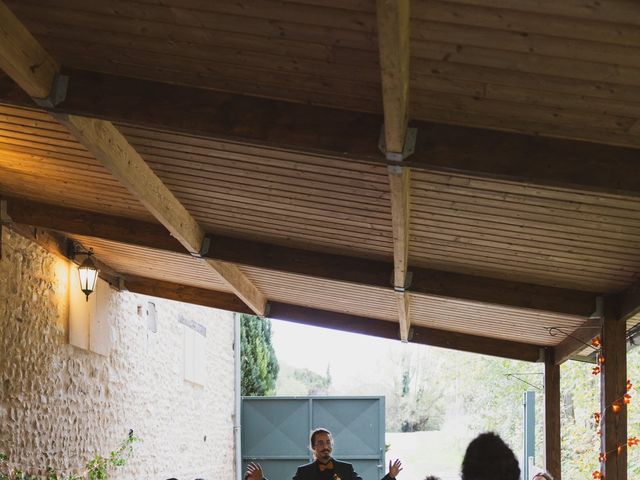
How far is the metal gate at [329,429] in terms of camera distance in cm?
1625

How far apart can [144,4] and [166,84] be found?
3.30 feet

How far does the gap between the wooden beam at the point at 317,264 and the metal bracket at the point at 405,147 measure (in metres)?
3.28

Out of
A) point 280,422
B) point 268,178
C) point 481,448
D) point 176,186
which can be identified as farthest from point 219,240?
point 280,422

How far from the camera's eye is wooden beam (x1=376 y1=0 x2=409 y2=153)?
344 centimetres

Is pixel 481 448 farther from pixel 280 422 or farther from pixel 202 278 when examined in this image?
pixel 280 422

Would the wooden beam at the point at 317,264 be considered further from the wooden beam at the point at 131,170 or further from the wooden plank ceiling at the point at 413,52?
the wooden plank ceiling at the point at 413,52

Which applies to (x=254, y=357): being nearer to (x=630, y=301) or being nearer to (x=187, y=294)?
(x=187, y=294)

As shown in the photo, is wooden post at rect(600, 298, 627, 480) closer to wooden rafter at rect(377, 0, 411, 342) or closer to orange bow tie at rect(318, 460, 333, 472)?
wooden rafter at rect(377, 0, 411, 342)

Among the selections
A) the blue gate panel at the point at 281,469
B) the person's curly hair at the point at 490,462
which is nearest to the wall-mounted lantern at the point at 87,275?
the person's curly hair at the point at 490,462

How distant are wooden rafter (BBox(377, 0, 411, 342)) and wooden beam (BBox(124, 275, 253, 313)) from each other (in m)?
5.16

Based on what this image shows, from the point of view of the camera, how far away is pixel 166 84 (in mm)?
5336

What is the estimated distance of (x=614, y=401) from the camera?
7441mm

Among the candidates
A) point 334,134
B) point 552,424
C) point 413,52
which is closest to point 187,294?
point 552,424

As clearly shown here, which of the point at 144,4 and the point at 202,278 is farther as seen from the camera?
the point at 202,278
